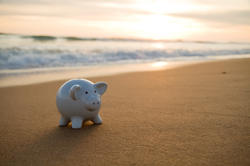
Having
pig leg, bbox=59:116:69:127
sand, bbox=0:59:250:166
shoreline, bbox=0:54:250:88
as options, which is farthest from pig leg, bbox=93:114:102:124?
shoreline, bbox=0:54:250:88

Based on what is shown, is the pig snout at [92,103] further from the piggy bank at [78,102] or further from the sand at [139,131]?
the sand at [139,131]

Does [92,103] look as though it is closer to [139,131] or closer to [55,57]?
[139,131]

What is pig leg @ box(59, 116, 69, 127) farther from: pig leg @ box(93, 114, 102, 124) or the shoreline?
the shoreline

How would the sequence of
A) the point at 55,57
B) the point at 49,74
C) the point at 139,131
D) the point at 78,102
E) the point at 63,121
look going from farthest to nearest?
the point at 55,57, the point at 49,74, the point at 63,121, the point at 78,102, the point at 139,131

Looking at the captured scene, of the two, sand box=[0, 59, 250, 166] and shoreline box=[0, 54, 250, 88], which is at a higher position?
shoreline box=[0, 54, 250, 88]

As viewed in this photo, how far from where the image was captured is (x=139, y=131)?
118 inches

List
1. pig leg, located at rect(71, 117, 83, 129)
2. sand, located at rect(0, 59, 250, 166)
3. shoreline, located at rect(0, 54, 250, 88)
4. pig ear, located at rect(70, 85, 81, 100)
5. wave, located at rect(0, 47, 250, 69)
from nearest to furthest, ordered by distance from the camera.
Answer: sand, located at rect(0, 59, 250, 166), pig ear, located at rect(70, 85, 81, 100), pig leg, located at rect(71, 117, 83, 129), shoreline, located at rect(0, 54, 250, 88), wave, located at rect(0, 47, 250, 69)

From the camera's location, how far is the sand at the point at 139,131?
2.37 meters

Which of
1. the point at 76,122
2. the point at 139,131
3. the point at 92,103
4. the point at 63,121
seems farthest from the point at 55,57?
the point at 139,131

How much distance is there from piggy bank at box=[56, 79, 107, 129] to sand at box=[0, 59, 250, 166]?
140 millimetres

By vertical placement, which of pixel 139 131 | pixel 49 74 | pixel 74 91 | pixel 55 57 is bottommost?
pixel 139 131

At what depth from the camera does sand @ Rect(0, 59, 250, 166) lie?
2.37 m

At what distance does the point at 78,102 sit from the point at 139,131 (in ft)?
2.29

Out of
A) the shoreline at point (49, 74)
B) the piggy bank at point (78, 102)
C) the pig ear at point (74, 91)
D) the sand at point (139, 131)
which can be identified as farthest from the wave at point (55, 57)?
the pig ear at point (74, 91)
